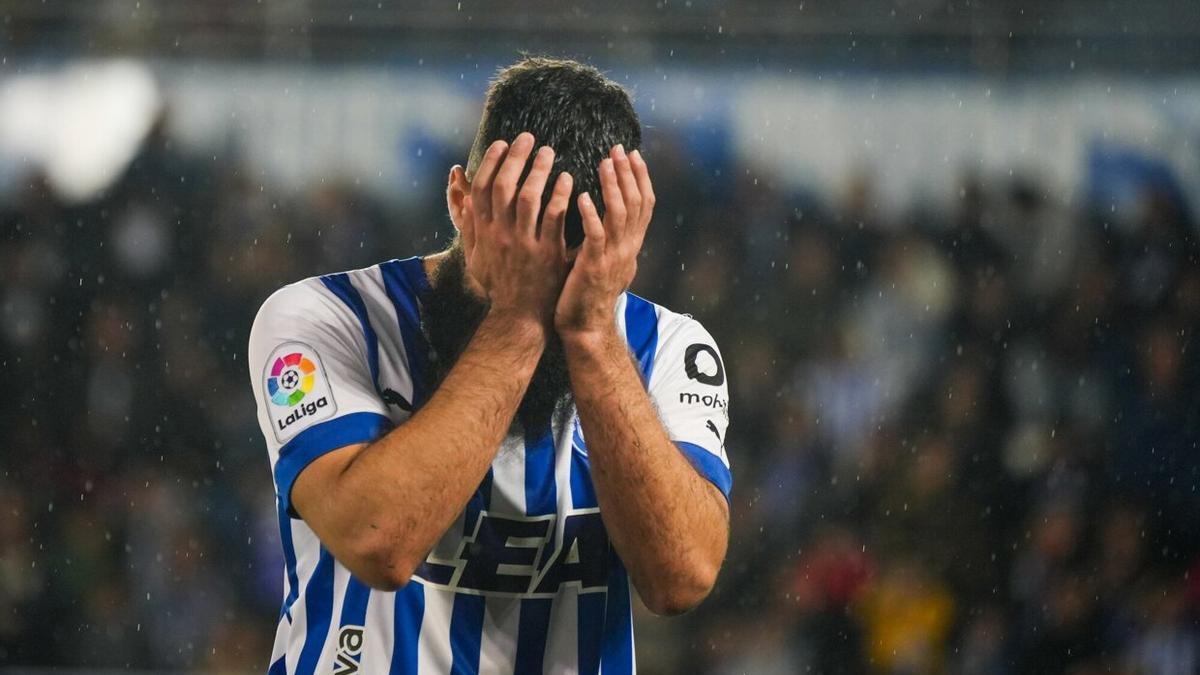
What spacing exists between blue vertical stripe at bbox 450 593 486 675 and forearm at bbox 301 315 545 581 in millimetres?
153

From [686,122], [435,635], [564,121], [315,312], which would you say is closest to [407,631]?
[435,635]

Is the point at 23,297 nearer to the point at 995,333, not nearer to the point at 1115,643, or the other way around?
the point at 995,333

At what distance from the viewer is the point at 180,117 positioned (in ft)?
17.2

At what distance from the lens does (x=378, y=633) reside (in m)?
1.39

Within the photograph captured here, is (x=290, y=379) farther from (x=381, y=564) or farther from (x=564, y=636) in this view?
(x=564, y=636)

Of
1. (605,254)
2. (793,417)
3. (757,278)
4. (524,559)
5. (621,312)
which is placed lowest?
(793,417)

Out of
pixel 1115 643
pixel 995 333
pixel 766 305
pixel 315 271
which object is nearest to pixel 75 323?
pixel 315 271

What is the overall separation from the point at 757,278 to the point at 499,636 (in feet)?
12.2

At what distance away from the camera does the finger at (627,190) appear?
1361 mm

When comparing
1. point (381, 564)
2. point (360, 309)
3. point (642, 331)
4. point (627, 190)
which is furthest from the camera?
point (642, 331)

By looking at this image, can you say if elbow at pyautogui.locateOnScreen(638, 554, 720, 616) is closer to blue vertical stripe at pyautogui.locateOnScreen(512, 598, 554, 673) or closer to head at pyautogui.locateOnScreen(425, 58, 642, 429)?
blue vertical stripe at pyautogui.locateOnScreen(512, 598, 554, 673)

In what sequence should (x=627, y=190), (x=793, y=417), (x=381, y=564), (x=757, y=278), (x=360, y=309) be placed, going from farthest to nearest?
(x=757, y=278) → (x=793, y=417) → (x=360, y=309) → (x=627, y=190) → (x=381, y=564)

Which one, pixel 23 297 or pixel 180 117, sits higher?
pixel 180 117

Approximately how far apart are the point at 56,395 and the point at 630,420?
413cm
